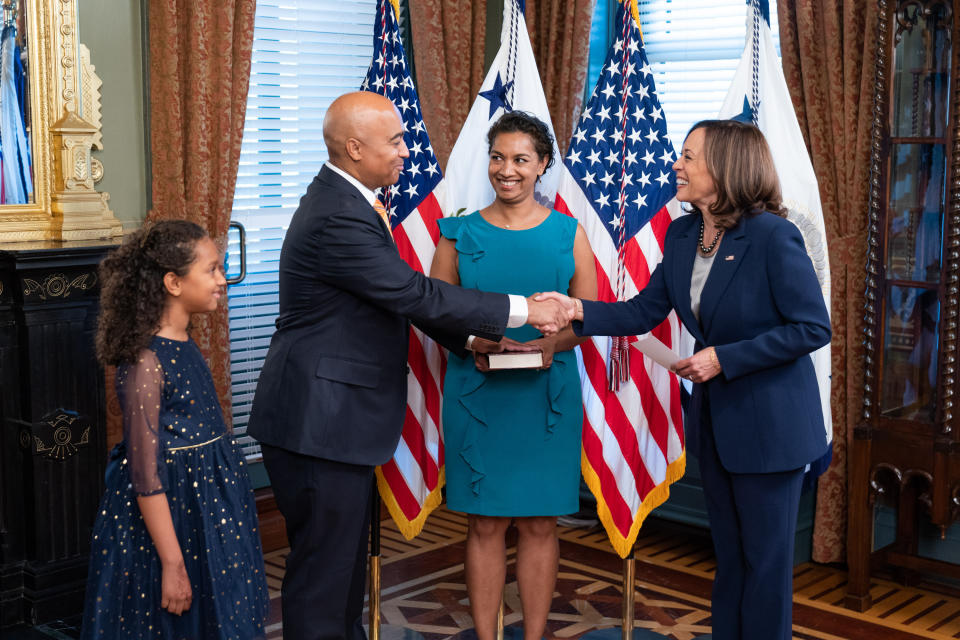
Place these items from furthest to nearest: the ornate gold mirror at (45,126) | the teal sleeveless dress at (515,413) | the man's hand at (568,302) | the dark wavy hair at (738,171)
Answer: the ornate gold mirror at (45,126) → the teal sleeveless dress at (515,413) → the man's hand at (568,302) → the dark wavy hair at (738,171)

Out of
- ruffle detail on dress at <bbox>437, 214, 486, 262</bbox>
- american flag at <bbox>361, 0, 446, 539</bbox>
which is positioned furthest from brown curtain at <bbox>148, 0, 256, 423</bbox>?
ruffle detail on dress at <bbox>437, 214, 486, 262</bbox>

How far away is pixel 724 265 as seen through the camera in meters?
2.60

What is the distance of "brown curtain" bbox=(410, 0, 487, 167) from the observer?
4.81 meters

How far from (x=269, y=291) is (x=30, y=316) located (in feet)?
4.33

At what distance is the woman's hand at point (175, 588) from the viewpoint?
2361mm

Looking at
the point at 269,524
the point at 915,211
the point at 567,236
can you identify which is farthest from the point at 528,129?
the point at 269,524

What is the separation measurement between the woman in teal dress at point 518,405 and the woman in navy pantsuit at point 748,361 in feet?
1.46

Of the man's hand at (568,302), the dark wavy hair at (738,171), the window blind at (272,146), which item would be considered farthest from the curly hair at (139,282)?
the window blind at (272,146)

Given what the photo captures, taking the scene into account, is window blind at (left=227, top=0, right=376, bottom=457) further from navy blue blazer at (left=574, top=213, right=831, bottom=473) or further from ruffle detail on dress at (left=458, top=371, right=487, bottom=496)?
navy blue blazer at (left=574, top=213, right=831, bottom=473)

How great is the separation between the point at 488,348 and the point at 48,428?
1566 millimetres

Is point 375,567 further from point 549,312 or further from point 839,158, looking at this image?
point 839,158

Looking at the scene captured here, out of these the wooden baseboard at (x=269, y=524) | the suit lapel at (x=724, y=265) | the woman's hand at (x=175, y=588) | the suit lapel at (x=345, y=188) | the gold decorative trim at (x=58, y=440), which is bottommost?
the wooden baseboard at (x=269, y=524)

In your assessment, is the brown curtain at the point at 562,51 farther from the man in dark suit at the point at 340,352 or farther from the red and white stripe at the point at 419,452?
the man in dark suit at the point at 340,352

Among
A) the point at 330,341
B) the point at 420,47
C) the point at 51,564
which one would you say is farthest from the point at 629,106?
the point at 51,564
